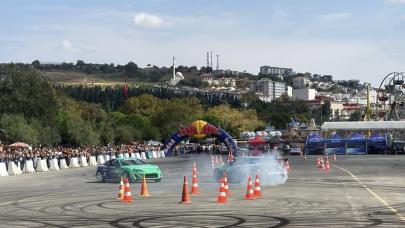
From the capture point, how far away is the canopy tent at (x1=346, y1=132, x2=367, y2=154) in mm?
90312

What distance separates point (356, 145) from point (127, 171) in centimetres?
6365

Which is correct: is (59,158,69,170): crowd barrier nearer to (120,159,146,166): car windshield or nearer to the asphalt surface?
(120,159,146,166): car windshield

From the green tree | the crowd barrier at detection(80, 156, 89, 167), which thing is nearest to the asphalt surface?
the crowd barrier at detection(80, 156, 89, 167)

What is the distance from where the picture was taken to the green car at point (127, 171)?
31.4 meters

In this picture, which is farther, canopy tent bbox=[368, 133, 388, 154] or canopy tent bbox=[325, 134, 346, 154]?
canopy tent bbox=[325, 134, 346, 154]

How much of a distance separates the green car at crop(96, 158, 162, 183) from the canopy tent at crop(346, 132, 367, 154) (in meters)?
61.3

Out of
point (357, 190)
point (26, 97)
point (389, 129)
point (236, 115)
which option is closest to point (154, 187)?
point (357, 190)

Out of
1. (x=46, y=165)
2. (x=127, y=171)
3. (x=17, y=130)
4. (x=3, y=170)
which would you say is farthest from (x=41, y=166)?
(x=17, y=130)

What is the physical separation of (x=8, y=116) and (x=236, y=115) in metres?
102

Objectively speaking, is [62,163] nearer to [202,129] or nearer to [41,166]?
[41,166]

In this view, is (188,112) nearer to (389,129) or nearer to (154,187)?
(389,129)

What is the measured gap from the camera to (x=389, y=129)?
108375 mm

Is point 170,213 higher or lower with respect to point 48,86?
lower

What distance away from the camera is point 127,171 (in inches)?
1247
